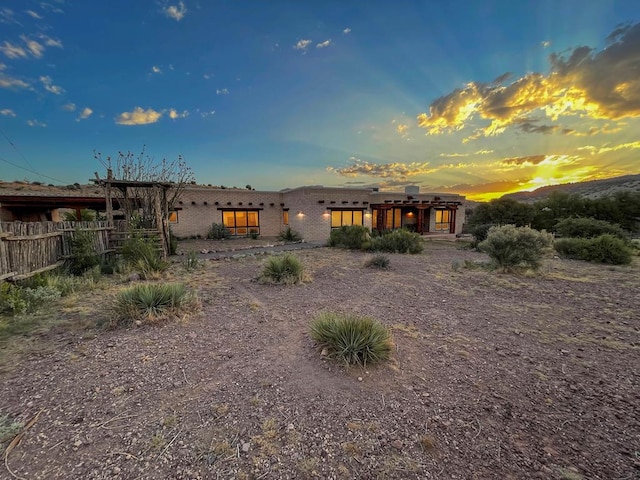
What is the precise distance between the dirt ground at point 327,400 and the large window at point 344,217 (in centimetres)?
1530

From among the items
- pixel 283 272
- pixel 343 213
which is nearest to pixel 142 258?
pixel 283 272

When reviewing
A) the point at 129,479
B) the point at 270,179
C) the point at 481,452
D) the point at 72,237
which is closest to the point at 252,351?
the point at 129,479

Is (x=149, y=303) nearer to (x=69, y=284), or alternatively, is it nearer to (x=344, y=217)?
(x=69, y=284)

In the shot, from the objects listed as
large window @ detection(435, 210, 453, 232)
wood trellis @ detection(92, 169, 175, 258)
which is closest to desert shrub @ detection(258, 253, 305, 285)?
wood trellis @ detection(92, 169, 175, 258)

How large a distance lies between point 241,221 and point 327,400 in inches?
758

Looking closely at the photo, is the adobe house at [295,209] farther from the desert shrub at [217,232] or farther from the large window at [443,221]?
the large window at [443,221]

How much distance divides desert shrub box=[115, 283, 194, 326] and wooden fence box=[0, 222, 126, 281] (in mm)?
2825

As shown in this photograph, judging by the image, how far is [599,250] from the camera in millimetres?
10531

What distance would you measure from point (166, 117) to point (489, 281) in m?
17.4

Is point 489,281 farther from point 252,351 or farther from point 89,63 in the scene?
point 89,63

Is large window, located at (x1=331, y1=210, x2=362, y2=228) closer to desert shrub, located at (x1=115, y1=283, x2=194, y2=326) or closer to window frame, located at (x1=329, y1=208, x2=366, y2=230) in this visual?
window frame, located at (x1=329, y1=208, x2=366, y2=230)

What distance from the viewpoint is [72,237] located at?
310 inches

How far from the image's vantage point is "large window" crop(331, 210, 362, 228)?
66.3 ft

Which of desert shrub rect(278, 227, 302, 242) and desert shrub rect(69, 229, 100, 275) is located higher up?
desert shrub rect(69, 229, 100, 275)
